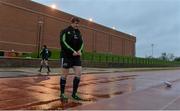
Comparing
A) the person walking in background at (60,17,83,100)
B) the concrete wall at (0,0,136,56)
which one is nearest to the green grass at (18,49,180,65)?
the concrete wall at (0,0,136,56)

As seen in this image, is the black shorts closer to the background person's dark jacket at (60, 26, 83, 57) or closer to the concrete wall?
the background person's dark jacket at (60, 26, 83, 57)

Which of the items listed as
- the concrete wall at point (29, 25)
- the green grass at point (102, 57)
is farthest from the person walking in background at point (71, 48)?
the concrete wall at point (29, 25)

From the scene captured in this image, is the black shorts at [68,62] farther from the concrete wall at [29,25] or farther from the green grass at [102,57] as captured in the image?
the concrete wall at [29,25]

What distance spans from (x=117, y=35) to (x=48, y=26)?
104ft

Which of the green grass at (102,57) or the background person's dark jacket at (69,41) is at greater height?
the green grass at (102,57)

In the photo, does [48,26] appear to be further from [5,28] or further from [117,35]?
[117,35]

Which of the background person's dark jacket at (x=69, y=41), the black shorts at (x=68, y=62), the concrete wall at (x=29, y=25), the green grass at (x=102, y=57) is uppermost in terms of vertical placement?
the concrete wall at (x=29, y=25)

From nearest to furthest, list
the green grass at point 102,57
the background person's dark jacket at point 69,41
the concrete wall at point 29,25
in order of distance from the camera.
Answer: the background person's dark jacket at point 69,41, the green grass at point 102,57, the concrete wall at point 29,25

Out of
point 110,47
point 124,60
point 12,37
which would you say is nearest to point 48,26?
point 12,37

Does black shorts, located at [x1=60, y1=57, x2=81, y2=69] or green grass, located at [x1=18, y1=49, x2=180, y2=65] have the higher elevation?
green grass, located at [x1=18, y1=49, x2=180, y2=65]

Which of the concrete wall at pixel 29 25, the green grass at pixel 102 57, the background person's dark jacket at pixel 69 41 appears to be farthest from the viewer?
the concrete wall at pixel 29 25

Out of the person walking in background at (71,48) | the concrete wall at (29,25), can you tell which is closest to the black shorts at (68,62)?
the person walking in background at (71,48)

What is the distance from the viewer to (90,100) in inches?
365

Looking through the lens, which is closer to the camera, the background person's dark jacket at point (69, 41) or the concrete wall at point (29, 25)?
the background person's dark jacket at point (69, 41)
